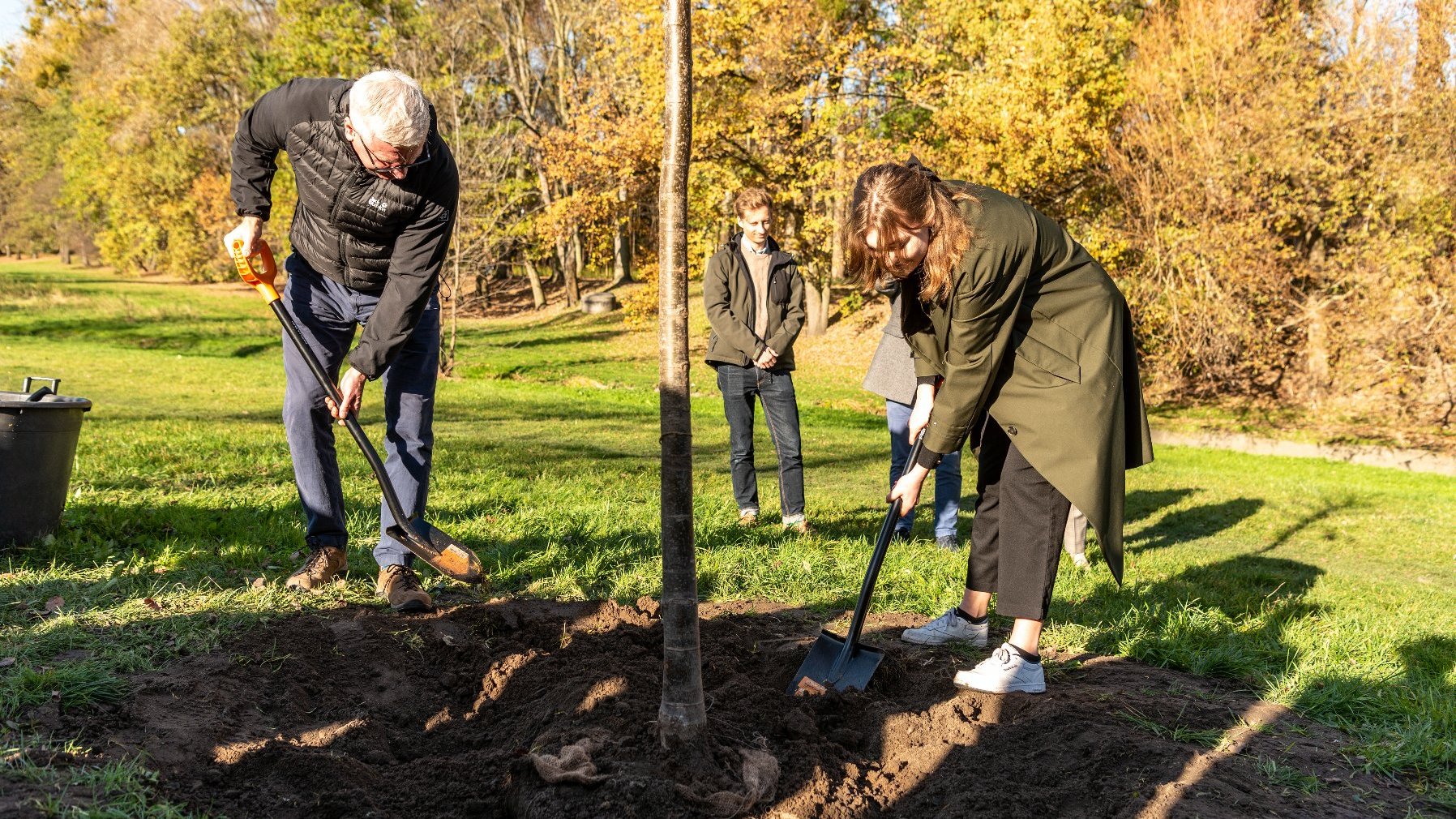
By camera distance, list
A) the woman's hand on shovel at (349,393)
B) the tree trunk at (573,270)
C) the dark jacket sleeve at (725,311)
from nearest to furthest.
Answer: the woman's hand on shovel at (349,393), the dark jacket sleeve at (725,311), the tree trunk at (573,270)

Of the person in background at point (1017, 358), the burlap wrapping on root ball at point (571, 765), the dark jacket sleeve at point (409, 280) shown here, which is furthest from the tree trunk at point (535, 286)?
the burlap wrapping on root ball at point (571, 765)

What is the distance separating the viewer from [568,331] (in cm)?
2819

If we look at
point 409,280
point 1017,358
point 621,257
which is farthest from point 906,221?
point 621,257

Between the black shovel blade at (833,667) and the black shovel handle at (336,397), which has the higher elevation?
the black shovel handle at (336,397)

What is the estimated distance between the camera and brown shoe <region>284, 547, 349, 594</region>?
4.30 m

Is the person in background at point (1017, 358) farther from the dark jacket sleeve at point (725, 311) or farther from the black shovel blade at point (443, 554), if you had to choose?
the dark jacket sleeve at point (725, 311)

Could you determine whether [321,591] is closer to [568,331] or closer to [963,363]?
[963,363]

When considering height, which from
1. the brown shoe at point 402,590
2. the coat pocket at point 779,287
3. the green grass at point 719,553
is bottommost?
the green grass at point 719,553

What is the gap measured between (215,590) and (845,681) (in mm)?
2606

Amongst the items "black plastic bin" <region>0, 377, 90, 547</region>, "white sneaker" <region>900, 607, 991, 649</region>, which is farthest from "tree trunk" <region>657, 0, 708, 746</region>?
"black plastic bin" <region>0, 377, 90, 547</region>

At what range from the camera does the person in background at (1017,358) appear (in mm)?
3256

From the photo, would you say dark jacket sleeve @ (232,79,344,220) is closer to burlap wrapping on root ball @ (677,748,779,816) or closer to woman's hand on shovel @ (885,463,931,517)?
woman's hand on shovel @ (885,463,931,517)

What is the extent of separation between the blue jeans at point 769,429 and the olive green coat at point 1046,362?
279 cm

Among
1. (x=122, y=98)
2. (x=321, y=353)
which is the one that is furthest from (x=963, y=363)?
(x=122, y=98)
